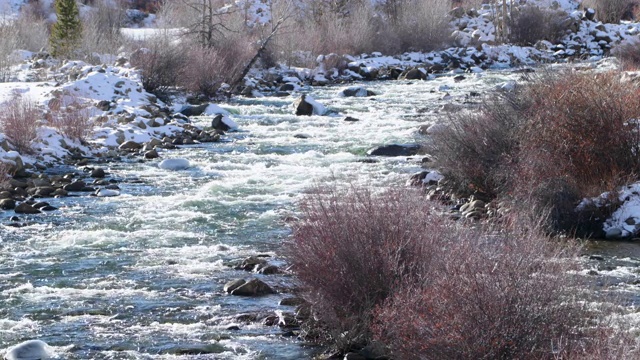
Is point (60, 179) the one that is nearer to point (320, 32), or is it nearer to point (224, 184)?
point (224, 184)

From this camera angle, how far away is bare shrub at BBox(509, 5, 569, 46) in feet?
146

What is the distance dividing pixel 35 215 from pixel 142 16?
46253mm

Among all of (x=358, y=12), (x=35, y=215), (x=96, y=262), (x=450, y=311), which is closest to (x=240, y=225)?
(x=96, y=262)

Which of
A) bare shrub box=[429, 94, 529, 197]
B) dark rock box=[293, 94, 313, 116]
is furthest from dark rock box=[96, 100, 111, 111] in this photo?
bare shrub box=[429, 94, 529, 197]

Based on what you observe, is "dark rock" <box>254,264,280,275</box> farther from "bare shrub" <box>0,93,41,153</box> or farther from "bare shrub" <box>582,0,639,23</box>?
"bare shrub" <box>582,0,639,23</box>

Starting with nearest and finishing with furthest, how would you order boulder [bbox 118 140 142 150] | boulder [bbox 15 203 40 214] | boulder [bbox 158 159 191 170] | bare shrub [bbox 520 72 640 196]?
bare shrub [bbox 520 72 640 196]
boulder [bbox 15 203 40 214]
boulder [bbox 158 159 191 170]
boulder [bbox 118 140 142 150]

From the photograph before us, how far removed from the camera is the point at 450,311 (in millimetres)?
5688

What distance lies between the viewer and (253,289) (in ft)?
30.8

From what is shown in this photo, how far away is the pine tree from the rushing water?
37.7ft

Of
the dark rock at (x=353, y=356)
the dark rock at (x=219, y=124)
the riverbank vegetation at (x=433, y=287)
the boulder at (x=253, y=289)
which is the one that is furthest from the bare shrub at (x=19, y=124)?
the dark rock at (x=353, y=356)

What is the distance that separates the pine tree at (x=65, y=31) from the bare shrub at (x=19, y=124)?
12139 millimetres

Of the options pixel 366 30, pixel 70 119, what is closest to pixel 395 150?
pixel 70 119

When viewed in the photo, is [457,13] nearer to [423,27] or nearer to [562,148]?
[423,27]

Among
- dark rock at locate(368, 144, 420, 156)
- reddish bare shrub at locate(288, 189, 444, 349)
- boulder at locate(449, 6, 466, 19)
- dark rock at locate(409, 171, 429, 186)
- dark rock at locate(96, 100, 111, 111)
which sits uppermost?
boulder at locate(449, 6, 466, 19)
